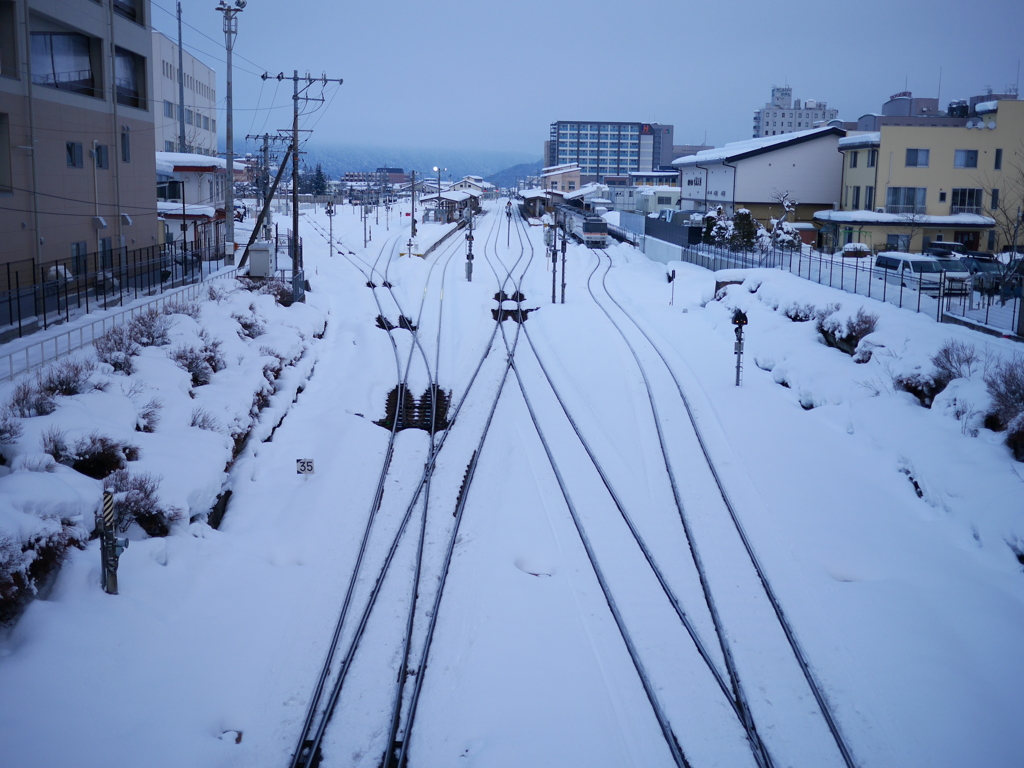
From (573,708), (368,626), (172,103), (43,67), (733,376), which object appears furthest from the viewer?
(172,103)

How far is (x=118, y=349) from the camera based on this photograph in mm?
16875

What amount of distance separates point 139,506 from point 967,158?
45208mm

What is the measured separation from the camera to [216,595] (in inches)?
394

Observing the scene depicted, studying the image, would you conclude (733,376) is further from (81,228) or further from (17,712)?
(81,228)

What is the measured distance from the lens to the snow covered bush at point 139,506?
10.7 meters

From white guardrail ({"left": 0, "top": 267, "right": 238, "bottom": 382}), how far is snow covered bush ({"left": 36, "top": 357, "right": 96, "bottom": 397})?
2.42 feet

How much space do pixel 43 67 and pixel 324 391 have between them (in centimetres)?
1394

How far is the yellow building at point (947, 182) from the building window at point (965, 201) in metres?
0.05

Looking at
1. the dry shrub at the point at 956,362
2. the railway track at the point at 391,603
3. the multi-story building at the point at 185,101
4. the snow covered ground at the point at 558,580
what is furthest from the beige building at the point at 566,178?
the railway track at the point at 391,603

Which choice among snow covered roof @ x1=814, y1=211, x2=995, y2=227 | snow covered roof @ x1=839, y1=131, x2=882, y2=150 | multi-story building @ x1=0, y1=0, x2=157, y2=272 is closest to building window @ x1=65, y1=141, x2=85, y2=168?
multi-story building @ x1=0, y1=0, x2=157, y2=272

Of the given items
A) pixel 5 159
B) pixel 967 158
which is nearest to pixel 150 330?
pixel 5 159

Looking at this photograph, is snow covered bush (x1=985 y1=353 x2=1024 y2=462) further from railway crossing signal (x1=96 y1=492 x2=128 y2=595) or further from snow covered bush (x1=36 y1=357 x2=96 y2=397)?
snow covered bush (x1=36 y1=357 x2=96 y2=397)

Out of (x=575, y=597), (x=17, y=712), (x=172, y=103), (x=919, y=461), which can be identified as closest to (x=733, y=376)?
(x=919, y=461)

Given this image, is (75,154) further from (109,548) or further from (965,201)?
(965,201)
